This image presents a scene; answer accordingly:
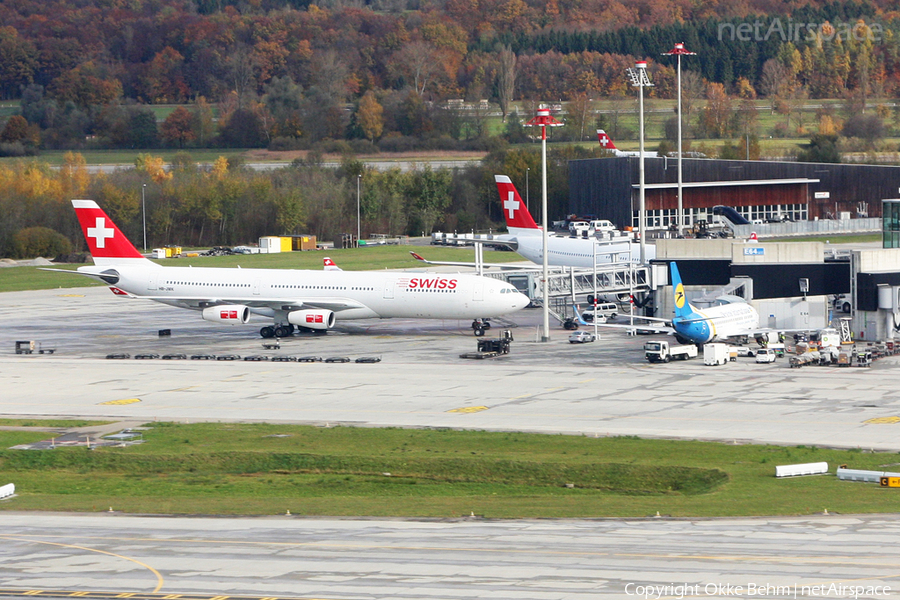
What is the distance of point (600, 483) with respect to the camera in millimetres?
39625

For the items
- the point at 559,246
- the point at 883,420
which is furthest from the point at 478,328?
the point at 883,420

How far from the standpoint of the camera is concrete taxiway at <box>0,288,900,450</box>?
164 feet

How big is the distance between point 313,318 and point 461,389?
2098 cm

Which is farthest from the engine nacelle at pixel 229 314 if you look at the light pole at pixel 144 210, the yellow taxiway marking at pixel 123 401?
the light pole at pixel 144 210

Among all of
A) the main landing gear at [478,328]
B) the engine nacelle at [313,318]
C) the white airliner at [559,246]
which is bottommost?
the main landing gear at [478,328]

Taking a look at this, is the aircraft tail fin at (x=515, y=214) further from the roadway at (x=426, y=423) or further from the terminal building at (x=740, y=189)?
the terminal building at (x=740, y=189)

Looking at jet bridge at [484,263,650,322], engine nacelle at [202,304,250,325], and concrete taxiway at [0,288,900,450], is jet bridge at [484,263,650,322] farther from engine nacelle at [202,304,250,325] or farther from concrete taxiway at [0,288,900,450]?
engine nacelle at [202,304,250,325]

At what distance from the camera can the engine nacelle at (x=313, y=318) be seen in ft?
253

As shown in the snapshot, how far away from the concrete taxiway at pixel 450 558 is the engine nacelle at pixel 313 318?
142 ft

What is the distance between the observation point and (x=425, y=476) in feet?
135

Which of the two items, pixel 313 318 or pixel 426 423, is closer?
pixel 426 423

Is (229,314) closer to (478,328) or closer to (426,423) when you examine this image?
(478,328)

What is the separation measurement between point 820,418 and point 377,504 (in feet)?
77.9

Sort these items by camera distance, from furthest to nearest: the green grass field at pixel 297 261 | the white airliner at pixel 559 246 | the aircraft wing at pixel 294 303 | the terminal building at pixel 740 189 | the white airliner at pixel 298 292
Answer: the terminal building at pixel 740 189
the green grass field at pixel 297 261
the white airliner at pixel 559 246
the aircraft wing at pixel 294 303
the white airliner at pixel 298 292
